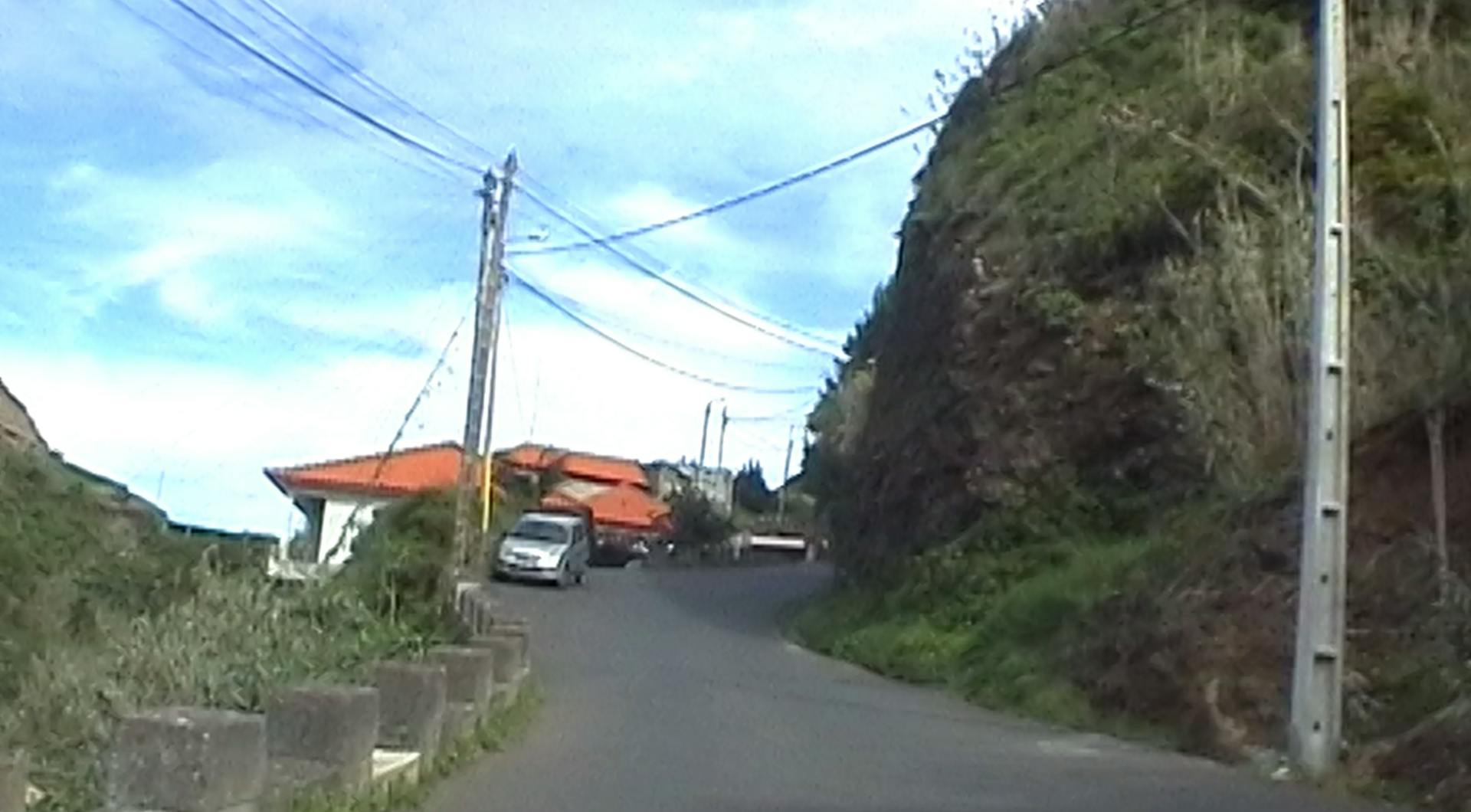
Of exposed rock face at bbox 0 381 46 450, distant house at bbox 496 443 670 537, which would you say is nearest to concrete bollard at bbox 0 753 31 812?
exposed rock face at bbox 0 381 46 450

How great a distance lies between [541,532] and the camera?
167ft

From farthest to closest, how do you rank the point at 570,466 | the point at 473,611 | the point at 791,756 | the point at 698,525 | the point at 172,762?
the point at 570,466 < the point at 698,525 < the point at 473,611 < the point at 791,756 < the point at 172,762

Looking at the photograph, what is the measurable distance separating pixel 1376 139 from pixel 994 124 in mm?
12102

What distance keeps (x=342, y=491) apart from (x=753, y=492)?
6424 cm

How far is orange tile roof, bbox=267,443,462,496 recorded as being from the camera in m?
43.4

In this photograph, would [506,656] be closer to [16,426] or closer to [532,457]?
[16,426]

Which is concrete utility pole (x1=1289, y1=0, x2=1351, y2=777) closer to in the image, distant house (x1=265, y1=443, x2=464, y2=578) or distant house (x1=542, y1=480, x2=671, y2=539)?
distant house (x1=265, y1=443, x2=464, y2=578)

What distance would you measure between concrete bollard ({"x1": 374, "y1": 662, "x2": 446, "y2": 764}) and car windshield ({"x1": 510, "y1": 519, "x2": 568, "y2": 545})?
37.2 m

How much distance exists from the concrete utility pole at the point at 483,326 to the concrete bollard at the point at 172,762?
27.3 metres

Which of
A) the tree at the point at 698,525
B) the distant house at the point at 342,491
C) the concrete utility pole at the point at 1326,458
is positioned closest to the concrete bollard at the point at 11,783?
the distant house at the point at 342,491

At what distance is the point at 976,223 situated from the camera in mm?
36562

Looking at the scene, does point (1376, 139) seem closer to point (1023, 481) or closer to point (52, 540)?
point (1023, 481)

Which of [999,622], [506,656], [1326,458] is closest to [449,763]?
[506,656]

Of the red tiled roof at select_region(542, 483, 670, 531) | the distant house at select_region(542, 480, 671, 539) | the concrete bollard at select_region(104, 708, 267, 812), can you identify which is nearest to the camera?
the concrete bollard at select_region(104, 708, 267, 812)
